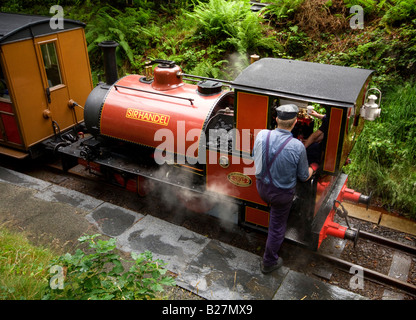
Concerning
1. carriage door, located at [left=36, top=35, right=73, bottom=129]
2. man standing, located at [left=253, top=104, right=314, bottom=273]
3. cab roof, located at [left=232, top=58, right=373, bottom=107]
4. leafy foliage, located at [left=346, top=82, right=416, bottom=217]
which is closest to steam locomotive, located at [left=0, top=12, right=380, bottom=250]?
cab roof, located at [left=232, top=58, right=373, bottom=107]

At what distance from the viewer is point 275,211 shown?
4574mm

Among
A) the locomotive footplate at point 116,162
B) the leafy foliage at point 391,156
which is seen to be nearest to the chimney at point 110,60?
the locomotive footplate at point 116,162

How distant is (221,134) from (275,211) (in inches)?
58.7

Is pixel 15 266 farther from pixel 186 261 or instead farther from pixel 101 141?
pixel 101 141

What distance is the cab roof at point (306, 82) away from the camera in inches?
165

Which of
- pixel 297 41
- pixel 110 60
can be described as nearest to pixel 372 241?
pixel 110 60

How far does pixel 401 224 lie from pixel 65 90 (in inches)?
263

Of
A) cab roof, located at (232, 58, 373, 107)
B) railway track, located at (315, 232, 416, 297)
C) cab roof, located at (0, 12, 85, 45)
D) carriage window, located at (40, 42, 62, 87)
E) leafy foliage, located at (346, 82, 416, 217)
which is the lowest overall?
railway track, located at (315, 232, 416, 297)

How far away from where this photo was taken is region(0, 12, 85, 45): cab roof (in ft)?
20.7

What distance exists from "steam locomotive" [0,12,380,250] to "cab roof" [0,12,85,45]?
129 cm

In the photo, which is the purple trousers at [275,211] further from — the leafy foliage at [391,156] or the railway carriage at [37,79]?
the railway carriage at [37,79]

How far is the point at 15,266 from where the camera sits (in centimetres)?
402

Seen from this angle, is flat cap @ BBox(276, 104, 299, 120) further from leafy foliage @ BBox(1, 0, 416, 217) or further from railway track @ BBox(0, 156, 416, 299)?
leafy foliage @ BBox(1, 0, 416, 217)
